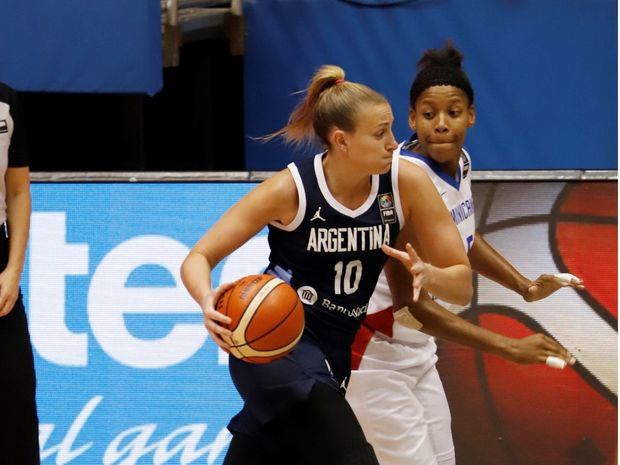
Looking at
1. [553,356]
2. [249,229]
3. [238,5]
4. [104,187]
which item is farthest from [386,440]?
[238,5]

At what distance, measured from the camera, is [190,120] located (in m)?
8.64

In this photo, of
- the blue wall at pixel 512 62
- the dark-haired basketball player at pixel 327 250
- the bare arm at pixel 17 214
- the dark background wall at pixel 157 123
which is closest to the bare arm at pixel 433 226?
the dark-haired basketball player at pixel 327 250

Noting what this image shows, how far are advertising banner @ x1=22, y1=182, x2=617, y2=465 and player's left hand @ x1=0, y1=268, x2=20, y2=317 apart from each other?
139 cm

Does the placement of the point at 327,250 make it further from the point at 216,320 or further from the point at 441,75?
the point at 441,75

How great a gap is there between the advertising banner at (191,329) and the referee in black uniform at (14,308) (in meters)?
1.26

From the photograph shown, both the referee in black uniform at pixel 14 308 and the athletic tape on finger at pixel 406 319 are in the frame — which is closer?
the referee in black uniform at pixel 14 308

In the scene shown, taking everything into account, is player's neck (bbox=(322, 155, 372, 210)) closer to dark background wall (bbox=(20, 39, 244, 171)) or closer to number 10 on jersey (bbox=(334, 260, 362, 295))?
number 10 on jersey (bbox=(334, 260, 362, 295))

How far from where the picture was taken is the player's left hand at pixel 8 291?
4023mm

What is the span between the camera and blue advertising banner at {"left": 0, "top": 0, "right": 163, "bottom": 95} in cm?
Answer: 636

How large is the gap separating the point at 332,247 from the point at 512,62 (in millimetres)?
3813

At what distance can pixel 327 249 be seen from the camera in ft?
12.9

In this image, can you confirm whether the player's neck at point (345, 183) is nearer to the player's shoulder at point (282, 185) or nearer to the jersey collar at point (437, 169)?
the player's shoulder at point (282, 185)

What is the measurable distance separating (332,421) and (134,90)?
10.5 ft

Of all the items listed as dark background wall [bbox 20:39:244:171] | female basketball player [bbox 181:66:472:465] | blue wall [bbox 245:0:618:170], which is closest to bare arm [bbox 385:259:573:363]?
female basketball player [bbox 181:66:472:465]
